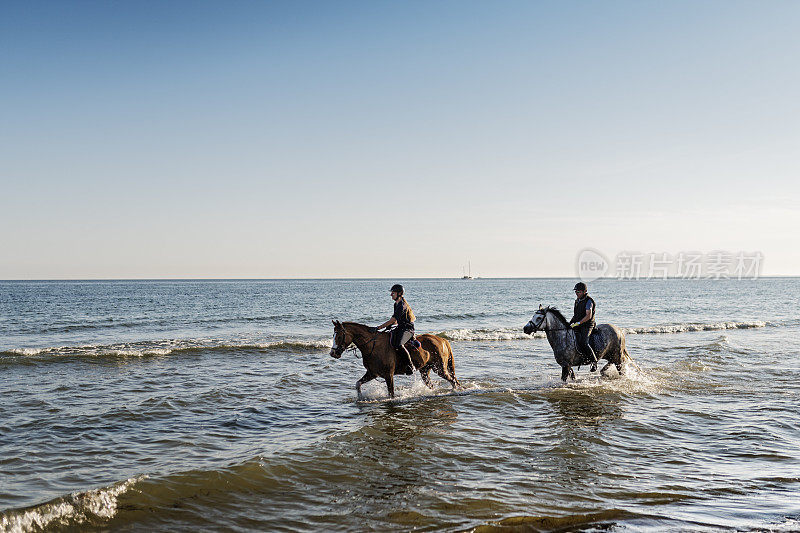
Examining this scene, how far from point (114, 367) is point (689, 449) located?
1723 centimetres

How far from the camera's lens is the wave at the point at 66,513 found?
5.77 metres

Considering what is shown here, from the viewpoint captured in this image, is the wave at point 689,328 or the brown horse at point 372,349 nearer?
the brown horse at point 372,349

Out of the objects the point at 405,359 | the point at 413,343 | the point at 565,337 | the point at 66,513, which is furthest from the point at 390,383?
the point at 66,513

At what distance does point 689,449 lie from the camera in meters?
8.41

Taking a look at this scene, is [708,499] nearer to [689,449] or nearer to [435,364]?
[689,449]

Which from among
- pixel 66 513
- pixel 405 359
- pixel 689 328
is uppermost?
pixel 405 359

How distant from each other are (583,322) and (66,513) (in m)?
11.2

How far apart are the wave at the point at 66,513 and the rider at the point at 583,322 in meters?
10.7

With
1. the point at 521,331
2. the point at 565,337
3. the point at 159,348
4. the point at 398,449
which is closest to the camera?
the point at 398,449

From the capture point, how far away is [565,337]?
1338 centimetres

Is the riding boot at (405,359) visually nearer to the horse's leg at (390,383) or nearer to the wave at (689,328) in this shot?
the horse's leg at (390,383)

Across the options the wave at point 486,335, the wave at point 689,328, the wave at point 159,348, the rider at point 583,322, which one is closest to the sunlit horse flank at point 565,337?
the rider at point 583,322

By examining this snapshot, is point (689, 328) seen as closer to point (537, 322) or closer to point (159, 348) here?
point (537, 322)

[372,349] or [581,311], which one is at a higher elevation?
[581,311]
